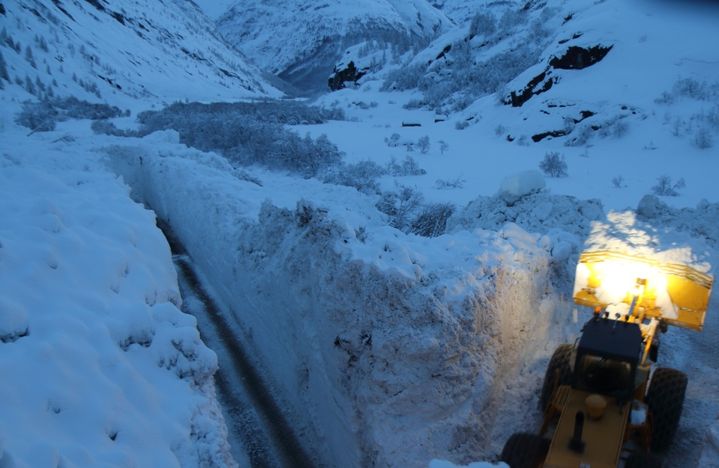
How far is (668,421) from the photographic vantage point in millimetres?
5270

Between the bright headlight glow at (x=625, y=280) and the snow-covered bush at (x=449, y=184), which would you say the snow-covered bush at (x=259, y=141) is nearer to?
the snow-covered bush at (x=449, y=184)

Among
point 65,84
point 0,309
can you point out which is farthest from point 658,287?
point 65,84

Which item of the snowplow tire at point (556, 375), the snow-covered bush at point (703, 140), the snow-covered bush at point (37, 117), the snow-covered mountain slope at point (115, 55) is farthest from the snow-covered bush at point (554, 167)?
the snow-covered mountain slope at point (115, 55)

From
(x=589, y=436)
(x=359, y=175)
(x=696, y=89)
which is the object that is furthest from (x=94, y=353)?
(x=696, y=89)

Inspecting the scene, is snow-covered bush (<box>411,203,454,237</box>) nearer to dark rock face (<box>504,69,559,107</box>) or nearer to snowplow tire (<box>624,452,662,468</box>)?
snowplow tire (<box>624,452,662,468</box>)

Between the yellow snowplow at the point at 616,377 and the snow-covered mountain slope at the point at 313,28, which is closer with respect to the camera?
the yellow snowplow at the point at 616,377

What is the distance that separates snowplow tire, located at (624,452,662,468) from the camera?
457cm

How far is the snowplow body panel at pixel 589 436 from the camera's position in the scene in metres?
4.48

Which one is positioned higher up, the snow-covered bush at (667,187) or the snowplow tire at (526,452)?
the snow-covered bush at (667,187)

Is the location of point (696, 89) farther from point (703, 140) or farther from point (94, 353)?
point (94, 353)

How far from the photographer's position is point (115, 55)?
1841 inches

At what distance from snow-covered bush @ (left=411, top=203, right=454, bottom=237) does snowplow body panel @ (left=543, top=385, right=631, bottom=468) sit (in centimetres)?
570

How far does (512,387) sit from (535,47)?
27.3 m

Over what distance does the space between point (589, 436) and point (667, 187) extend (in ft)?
27.0
